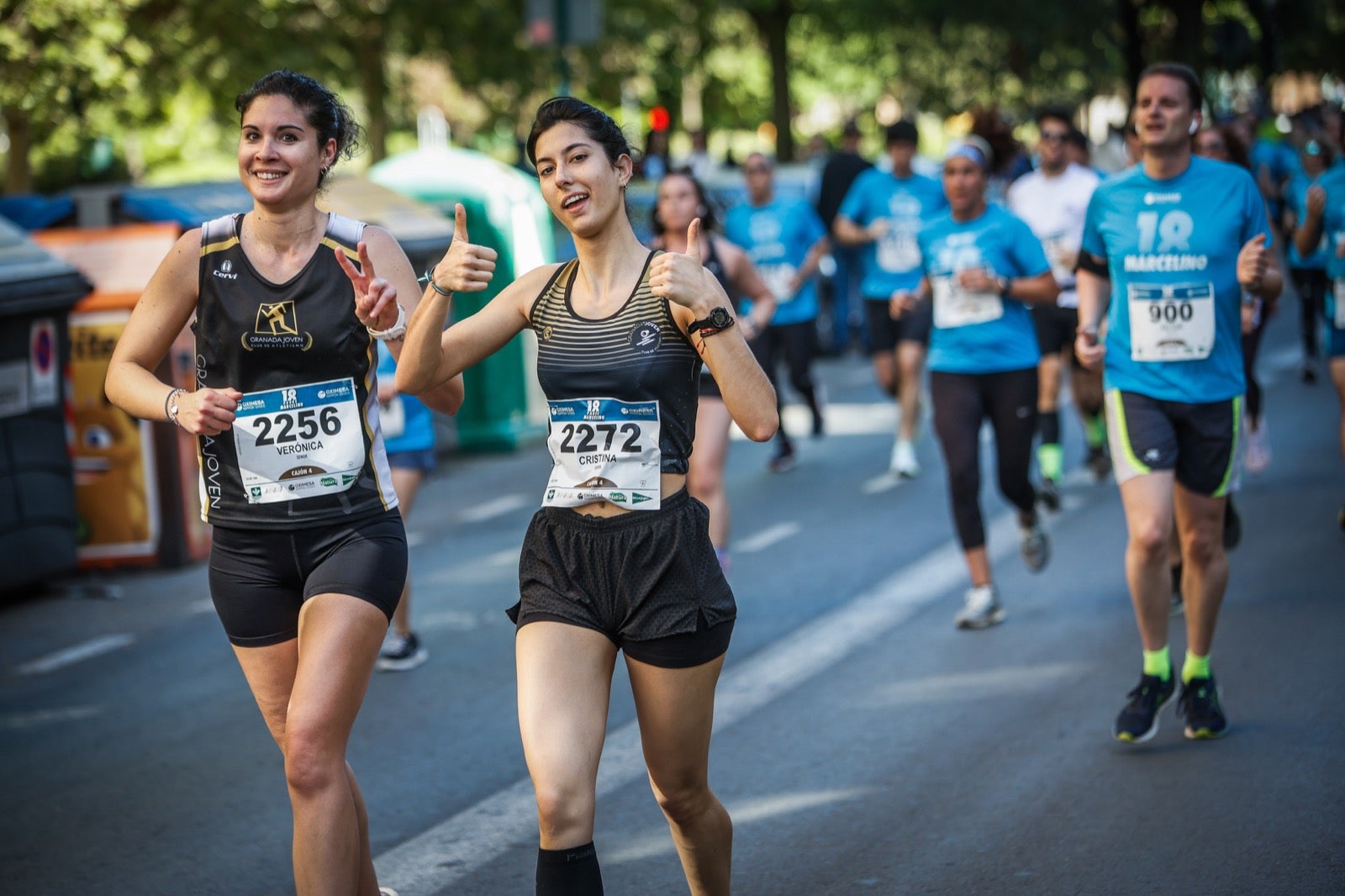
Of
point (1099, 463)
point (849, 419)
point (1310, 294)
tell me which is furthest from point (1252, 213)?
point (849, 419)

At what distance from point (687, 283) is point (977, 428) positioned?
4233mm

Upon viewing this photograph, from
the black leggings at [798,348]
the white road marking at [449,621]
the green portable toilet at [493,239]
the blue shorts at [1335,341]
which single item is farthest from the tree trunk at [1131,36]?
the white road marking at [449,621]

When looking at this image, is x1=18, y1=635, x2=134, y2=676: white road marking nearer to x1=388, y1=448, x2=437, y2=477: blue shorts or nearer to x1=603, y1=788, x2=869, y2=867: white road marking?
x1=388, y1=448, x2=437, y2=477: blue shorts

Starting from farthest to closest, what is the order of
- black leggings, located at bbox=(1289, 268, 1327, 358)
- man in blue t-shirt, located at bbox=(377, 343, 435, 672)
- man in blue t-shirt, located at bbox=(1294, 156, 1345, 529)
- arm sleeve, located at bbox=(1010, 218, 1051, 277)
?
black leggings, located at bbox=(1289, 268, 1327, 358) → man in blue t-shirt, located at bbox=(1294, 156, 1345, 529) → arm sleeve, located at bbox=(1010, 218, 1051, 277) → man in blue t-shirt, located at bbox=(377, 343, 435, 672)

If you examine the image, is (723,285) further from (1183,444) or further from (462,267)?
(462,267)

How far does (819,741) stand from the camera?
593cm

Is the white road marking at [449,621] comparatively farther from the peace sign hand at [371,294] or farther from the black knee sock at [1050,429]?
the peace sign hand at [371,294]

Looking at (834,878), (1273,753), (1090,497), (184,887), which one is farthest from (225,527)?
(1090,497)

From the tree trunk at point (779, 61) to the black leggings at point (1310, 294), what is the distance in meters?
15.5

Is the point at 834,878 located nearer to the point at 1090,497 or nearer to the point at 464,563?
the point at 464,563

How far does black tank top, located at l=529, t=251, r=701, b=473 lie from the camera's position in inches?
147

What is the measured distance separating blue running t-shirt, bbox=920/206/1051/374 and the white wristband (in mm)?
4148

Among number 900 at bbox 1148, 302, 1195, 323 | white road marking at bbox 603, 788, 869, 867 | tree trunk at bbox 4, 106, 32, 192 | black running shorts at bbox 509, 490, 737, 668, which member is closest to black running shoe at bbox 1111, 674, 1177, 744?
white road marking at bbox 603, 788, 869, 867

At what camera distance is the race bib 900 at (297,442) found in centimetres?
391
